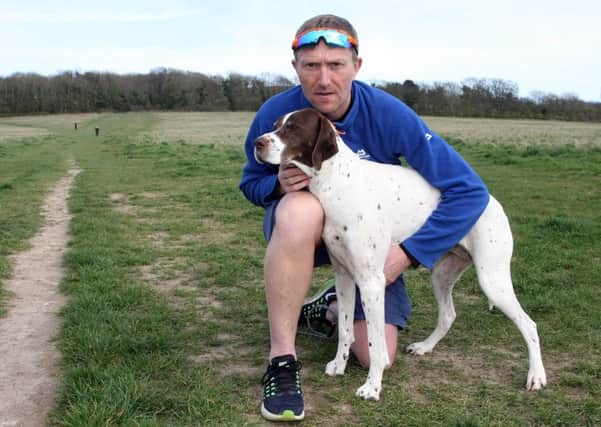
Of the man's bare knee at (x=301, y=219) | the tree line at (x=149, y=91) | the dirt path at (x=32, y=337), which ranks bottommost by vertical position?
the dirt path at (x=32, y=337)

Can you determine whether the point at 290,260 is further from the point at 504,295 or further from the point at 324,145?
the point at 504,295

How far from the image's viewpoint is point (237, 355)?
4.21 metres

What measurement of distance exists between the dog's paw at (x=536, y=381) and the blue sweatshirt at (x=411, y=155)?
35.2 inches

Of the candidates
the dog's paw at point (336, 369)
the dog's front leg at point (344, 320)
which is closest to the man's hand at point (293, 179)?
the dog's front leg at point (344, 320)

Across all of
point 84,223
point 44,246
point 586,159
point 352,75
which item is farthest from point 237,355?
point 586,159

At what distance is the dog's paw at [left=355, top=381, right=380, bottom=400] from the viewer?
3531mm

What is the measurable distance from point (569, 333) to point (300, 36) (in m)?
2.95

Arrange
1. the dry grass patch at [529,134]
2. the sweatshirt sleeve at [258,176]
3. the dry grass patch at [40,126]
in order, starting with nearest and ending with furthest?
the sweatshirt sleeve at [258,176] → the dry grass patch at [529,134] → the dry grass patch at [40,126]

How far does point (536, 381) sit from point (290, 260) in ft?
5.42

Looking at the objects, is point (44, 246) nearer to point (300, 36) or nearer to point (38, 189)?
point (300, 36)

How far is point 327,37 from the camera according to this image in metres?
3.67

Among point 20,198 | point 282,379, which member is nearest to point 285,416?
point 282,379

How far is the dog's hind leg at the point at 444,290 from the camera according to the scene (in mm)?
4273

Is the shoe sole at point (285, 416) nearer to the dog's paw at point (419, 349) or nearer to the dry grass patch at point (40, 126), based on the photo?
the dog's paw at point (419, 349)
